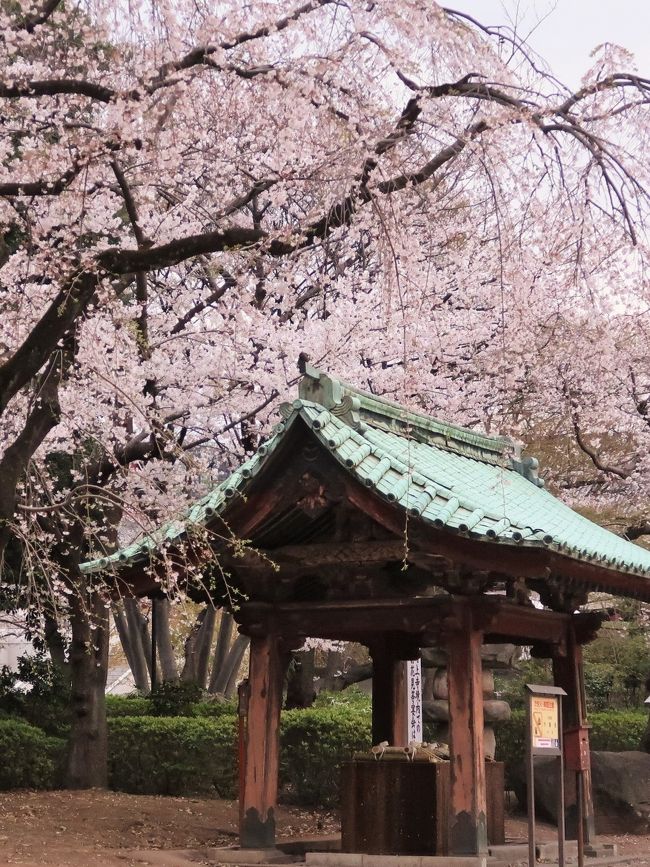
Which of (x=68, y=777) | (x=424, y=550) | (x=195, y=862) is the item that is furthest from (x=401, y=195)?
(x=68, y=777)

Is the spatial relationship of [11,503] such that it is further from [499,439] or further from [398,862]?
[499,439]

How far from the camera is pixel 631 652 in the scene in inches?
844

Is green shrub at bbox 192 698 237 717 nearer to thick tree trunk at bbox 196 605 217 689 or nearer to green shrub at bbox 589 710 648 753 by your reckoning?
thick tree trunk at bbox 196 605 217 689

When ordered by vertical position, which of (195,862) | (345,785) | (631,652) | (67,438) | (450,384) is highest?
(450,384)

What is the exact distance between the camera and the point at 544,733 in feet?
25.6

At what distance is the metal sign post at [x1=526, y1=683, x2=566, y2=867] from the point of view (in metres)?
7.48

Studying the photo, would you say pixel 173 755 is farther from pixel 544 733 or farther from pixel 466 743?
pixel 544 733

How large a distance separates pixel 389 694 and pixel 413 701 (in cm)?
68

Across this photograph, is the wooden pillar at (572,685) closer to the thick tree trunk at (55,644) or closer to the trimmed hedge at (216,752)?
the trimmed hedge at (216,752)

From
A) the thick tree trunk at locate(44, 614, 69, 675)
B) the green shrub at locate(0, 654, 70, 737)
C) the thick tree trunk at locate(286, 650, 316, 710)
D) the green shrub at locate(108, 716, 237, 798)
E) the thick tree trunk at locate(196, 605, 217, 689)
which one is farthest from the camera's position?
the thick tree trunk at locate(196, 605, 217, 689)

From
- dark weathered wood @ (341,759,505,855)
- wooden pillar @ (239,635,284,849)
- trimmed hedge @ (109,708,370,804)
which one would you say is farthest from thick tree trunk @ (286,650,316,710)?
dark weathered wood @ (341,759,505,855)

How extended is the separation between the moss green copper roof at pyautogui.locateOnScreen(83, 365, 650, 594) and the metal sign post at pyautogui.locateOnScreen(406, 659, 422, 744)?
94.2 inches

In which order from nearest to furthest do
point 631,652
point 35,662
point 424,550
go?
point 424,550 < point 35,662 < point 631,652

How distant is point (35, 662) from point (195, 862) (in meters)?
8.57
